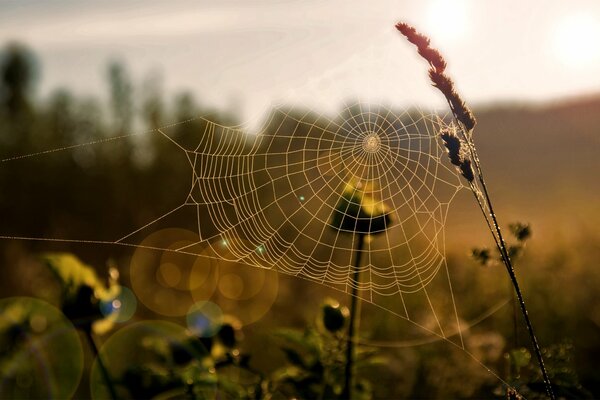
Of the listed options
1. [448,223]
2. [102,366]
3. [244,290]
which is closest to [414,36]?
[102,366]

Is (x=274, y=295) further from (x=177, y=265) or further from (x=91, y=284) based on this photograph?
(x=91, y=284)

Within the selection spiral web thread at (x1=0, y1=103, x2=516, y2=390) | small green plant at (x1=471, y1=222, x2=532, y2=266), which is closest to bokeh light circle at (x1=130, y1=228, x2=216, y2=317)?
spiral web thread at (x1=0, y1=103, x2=516, y2=390)

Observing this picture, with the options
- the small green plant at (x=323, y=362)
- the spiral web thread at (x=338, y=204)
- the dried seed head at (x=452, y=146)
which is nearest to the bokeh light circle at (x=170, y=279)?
the spiral web thread at (x=338, y=204)

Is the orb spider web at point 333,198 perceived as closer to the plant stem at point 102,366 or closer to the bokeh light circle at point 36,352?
the plant stem at point 102,366

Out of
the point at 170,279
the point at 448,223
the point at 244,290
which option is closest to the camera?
the point at 244,290

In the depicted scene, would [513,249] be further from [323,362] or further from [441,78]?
[441,78]

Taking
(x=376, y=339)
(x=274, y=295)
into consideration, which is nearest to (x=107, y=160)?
(x=274, y=295)
